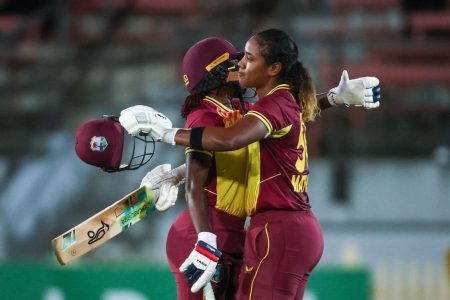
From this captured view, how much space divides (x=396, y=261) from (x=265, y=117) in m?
4.64

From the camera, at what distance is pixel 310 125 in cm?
807

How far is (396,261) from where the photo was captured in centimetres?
773

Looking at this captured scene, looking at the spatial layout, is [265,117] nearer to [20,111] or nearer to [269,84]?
[269,84]

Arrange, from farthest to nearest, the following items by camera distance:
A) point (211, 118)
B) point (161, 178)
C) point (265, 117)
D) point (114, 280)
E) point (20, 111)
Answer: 1. point (20, 111)
2. point (114, 280)
3. point (161, 178)
4. point (211, 118)
5. point (265, 117)

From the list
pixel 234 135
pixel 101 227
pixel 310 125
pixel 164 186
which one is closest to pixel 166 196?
pixel 164 186

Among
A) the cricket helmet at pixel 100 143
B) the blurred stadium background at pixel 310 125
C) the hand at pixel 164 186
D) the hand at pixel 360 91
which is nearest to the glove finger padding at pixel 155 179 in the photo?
the hand at pixel 164 186

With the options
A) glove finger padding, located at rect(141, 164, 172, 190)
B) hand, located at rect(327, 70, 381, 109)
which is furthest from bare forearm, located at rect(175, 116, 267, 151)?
hand, located at rect(327, 70, 381, 109)

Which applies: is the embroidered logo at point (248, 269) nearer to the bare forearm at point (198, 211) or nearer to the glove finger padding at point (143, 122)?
the bare forearm at point (198, 211)

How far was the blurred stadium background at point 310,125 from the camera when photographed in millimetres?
7875

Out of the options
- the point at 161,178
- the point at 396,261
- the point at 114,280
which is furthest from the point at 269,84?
the point at 396,261

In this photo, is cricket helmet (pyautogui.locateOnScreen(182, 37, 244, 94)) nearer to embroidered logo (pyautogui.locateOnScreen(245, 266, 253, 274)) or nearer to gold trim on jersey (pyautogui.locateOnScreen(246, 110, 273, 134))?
gold trim on jersey (pyautogui.locateOnScreen(246, 110, 273, 134))

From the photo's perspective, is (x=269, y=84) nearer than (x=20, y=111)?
Yes

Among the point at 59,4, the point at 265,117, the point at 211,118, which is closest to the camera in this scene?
the point at 265,117

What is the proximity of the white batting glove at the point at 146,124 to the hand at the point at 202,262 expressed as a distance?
40 centimetres
